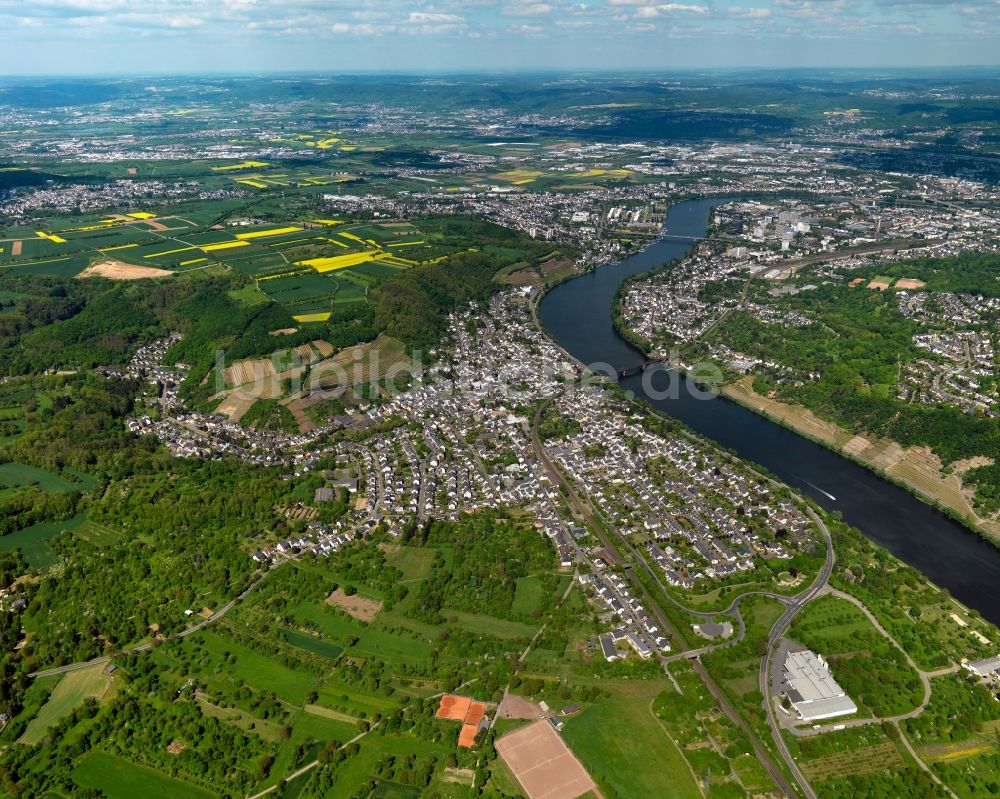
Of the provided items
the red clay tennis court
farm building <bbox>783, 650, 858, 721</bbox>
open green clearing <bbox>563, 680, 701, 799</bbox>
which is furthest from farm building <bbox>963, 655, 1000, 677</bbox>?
the red clay tennis court

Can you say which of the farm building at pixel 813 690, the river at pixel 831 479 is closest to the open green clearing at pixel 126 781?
the farm building at pixel 813 690

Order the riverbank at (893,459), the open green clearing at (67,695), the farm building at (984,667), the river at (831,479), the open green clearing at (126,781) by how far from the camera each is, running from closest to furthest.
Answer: the open green clearing at (126,781)
the open green clearing at (67,695)
the farm building at (984,667)
the river at (831,479)
the riverbank at (893,459)

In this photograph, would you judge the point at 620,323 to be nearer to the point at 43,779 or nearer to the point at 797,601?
the point at 797,601

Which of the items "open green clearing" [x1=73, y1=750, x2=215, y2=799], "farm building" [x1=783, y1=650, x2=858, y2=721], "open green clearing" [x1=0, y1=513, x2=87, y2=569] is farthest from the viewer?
"open green clearing" [x1=0, y1=513, x2=87, y2=569]

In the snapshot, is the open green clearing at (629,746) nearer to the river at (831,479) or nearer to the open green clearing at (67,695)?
the river at (831,479)

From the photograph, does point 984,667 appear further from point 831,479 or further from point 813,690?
point 831,479

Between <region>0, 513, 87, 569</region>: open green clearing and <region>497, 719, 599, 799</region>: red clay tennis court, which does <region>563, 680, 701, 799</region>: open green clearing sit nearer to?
<region>497, 719, 599, 799</region>: red clay tennis court

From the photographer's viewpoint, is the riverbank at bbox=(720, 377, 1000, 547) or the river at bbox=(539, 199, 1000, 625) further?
the riverbank at bbox=(720, 377, 1000, 547)
